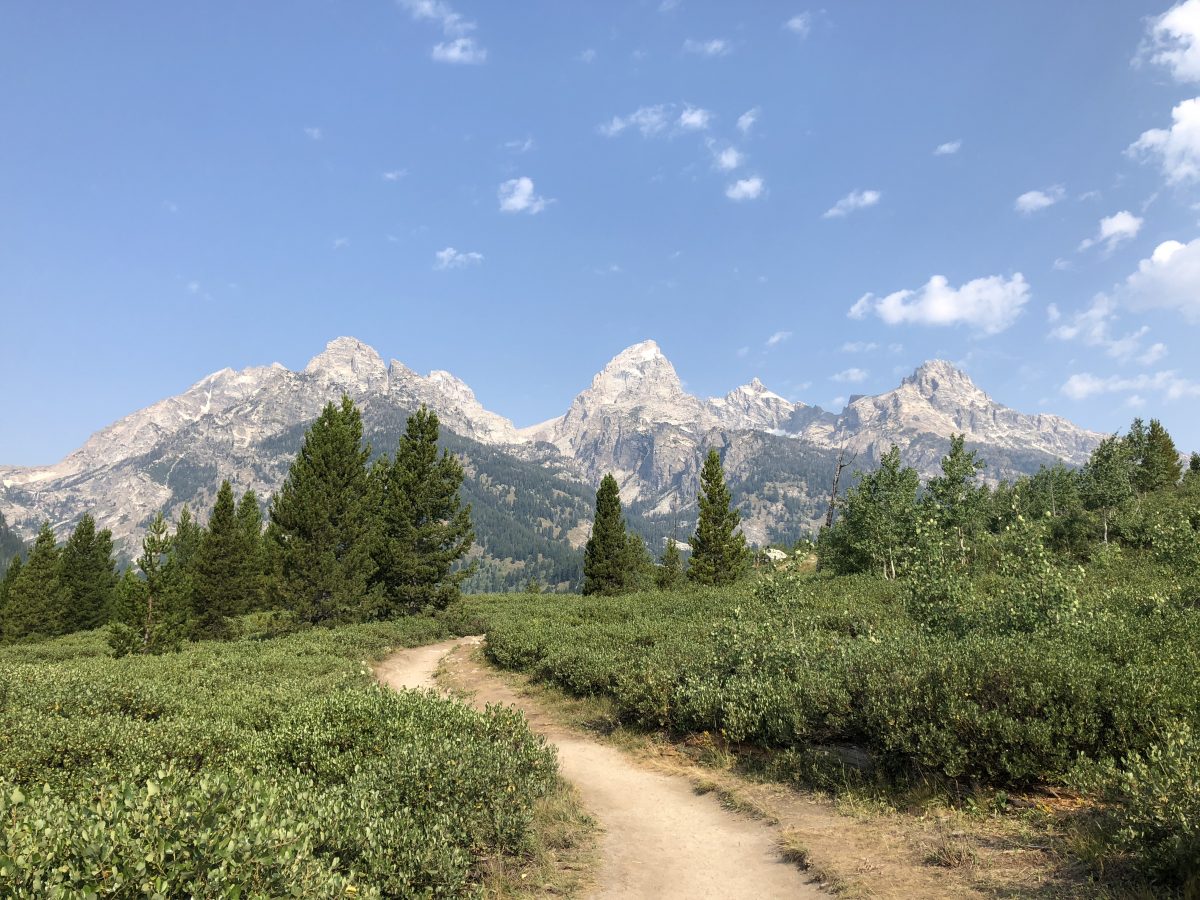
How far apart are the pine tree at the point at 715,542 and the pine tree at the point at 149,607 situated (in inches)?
1316

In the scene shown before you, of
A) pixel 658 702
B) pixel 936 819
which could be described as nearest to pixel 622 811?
pixel 658 702

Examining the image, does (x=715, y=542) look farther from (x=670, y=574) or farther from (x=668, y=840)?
(x=668, y=840)

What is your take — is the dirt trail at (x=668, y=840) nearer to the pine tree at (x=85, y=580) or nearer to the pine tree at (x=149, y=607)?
the pine tree at (x=149, y=607)

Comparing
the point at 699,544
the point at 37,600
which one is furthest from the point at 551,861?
the point at 37,600

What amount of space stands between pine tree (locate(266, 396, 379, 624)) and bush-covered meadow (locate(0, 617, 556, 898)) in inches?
701

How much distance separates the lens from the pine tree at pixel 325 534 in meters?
31.6

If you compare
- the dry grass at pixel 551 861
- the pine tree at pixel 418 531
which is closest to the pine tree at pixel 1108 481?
the pine tree at pixel 418 531

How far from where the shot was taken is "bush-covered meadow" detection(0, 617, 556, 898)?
390cm

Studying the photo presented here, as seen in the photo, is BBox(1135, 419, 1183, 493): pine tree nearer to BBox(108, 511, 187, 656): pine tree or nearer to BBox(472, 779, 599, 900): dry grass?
BBox(472, 779, 599, 900): dry grass

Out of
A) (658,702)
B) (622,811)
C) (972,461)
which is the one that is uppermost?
(972,461)

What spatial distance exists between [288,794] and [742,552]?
45658 mm

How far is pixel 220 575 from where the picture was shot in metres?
43.2

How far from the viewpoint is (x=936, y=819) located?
322 inches

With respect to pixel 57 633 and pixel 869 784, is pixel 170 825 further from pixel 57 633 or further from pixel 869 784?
pixel 57 633
